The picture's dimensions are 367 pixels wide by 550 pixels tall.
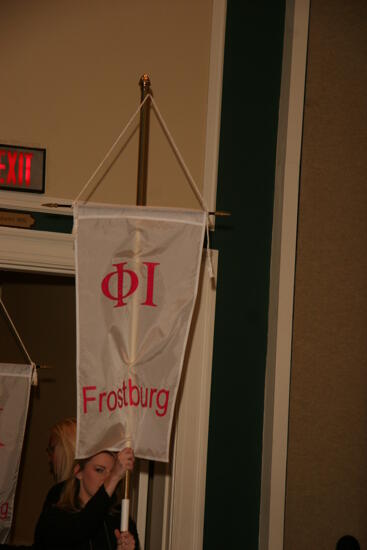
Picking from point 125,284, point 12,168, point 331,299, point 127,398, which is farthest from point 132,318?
point 331,299

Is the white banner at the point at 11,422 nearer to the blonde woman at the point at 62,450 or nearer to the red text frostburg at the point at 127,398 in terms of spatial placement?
the blonde woman at the point at 62,450

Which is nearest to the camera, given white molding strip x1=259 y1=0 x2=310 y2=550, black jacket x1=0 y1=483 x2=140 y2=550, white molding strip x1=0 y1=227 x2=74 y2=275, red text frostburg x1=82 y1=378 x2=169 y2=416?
red text frostburg x1=82 y1=378 x2=169 y2=416

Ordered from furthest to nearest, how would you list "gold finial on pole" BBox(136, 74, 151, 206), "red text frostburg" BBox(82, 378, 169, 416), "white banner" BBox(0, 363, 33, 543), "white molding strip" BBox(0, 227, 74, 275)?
"white banner" BBox(0, 363, 33, 543)
"white molding strip" BBox(0, 227, 74, 275)
"gold finial on pole" BBox(136, 74, 151, 206)
"red text frostburg" BBox(82, 378, 169, 416)

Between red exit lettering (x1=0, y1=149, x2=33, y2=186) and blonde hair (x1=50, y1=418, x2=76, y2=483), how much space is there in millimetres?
1118

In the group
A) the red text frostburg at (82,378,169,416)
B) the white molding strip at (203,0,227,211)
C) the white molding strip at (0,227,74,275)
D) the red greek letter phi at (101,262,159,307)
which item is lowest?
the red text frostburg at (82,378,169,416)

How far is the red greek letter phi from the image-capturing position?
8.00 ft

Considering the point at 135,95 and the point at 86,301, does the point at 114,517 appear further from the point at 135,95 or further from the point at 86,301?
the point at 135,95

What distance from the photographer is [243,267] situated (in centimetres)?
312

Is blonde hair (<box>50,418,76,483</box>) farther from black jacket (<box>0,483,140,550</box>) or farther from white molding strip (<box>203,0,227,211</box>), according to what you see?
white molding strip (<box>203,0,227,211</box>)

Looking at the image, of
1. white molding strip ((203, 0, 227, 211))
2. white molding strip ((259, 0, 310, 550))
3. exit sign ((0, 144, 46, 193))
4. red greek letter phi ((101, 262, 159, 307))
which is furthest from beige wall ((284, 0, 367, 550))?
exit sign ((0, 144, 46, 193))

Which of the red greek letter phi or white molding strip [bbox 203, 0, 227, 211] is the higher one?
white molding strip [bbox 203, 0, 227, 211]

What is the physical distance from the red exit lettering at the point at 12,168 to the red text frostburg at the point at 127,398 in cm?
102

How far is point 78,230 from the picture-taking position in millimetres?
2439

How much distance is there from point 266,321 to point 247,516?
0.89m
